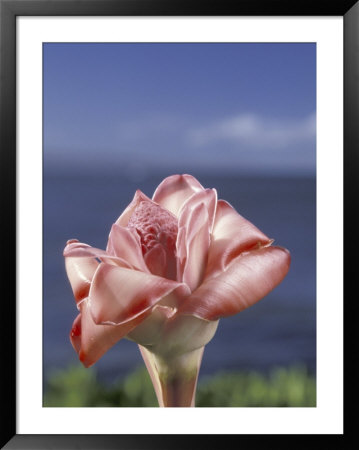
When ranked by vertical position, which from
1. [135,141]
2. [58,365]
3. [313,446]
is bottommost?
[313,446]

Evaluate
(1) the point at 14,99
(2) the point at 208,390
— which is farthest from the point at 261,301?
(1) the point at 14,99

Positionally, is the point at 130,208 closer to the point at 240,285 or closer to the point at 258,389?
the point at 240,285

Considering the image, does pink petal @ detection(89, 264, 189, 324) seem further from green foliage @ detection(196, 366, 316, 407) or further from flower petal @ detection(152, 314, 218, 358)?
green foliage @ detection(196, 366, 316, 407)

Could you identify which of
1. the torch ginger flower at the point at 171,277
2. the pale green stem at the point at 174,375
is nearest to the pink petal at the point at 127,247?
the torch ginger flower at the point at 171,277

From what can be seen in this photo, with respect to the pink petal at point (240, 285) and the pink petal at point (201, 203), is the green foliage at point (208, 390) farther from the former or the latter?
the pink petal at point (201, 203)

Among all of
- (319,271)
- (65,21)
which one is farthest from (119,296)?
(65,21)

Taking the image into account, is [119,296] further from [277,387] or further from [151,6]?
[151,6]

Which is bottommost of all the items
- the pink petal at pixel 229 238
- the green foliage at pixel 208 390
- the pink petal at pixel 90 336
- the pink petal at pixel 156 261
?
the green foliage at pixel 208 390
